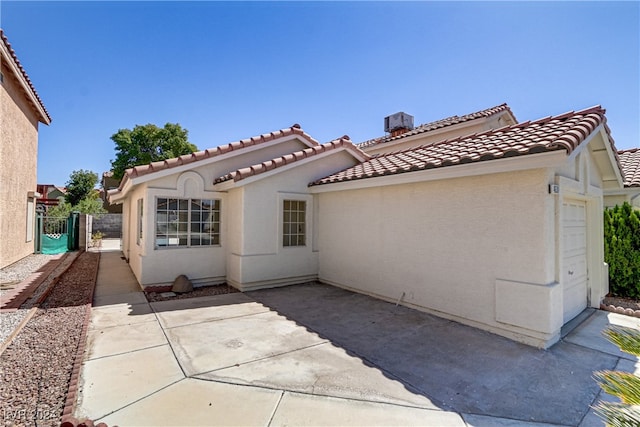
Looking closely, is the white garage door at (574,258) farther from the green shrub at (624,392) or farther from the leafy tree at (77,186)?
the leafy tree at (77,186)

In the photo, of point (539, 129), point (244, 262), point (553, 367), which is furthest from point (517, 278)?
point (244, 262)

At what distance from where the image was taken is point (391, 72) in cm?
1382

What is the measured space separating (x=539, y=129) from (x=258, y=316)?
27.3 feet

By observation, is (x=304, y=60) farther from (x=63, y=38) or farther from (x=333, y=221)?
(x=63, y=38)

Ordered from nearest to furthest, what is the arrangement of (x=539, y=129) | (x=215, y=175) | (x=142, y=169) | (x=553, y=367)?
(x=553, y=367) < (x=539, y=129) < (x=142, y=169) < (x=215, y=175)

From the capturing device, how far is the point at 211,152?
11344mm

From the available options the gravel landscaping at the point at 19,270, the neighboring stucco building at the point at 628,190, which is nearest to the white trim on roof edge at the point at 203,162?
the gravel landscaping at the point at 19,270

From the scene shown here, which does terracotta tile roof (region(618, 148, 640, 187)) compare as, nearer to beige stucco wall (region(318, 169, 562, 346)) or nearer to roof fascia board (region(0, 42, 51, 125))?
beige stucco wall (region(318, 169, 562, 346))

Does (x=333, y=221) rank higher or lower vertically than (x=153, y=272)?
higher

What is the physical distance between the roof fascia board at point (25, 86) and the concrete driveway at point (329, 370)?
11.2 meters

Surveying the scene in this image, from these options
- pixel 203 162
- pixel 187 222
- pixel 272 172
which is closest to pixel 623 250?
pixel 272 172

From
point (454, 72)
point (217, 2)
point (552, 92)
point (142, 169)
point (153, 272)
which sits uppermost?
point (217, 2)

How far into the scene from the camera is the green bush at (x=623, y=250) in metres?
10.2

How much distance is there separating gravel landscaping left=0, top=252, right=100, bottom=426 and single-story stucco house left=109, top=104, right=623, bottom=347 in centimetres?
281
